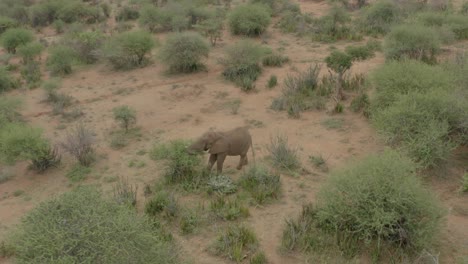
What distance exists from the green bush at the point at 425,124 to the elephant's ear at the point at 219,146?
11.5ft

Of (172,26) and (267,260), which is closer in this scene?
(267,260)

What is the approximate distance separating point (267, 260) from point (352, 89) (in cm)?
808

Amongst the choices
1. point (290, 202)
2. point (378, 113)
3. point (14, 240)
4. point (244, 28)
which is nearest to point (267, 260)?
point (290, 202)

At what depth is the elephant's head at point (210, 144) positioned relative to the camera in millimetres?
8789

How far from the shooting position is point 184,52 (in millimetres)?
15367

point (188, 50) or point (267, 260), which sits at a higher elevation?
point (188, 50)

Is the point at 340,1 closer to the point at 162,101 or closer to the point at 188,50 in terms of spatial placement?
the point at 188,50

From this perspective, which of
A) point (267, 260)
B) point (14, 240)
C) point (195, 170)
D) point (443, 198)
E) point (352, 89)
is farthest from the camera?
point (352, 89)

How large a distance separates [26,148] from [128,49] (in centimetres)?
760

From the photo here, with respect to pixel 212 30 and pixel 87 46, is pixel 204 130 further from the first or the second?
pixel 87 46

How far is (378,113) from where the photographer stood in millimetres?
10312

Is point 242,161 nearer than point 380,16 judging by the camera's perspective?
Yes

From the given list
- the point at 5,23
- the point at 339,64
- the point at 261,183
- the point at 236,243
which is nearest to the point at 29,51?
the point at 5,23

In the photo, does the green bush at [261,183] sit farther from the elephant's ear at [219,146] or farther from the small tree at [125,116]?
the small tree at [125,116]
